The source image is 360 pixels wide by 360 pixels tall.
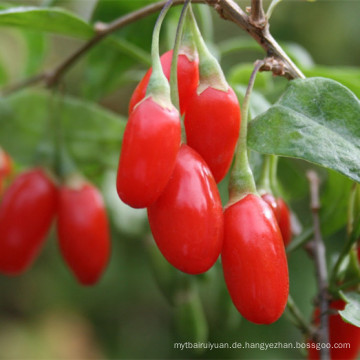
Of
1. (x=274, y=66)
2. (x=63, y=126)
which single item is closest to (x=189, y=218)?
(x=274, y=66)

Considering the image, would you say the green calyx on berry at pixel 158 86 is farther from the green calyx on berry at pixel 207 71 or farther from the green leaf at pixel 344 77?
the green leaf at pixel 344 77

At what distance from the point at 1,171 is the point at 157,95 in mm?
752

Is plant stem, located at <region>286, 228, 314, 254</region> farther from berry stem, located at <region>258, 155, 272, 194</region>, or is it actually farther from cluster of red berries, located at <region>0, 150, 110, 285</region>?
cluster of red berries, located at <region>0, 150, 110, 285</region>

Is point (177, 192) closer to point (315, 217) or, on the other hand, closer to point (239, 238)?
point (239, 238)

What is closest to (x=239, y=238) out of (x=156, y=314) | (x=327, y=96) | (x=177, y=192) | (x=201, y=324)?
(x=177, y=192)

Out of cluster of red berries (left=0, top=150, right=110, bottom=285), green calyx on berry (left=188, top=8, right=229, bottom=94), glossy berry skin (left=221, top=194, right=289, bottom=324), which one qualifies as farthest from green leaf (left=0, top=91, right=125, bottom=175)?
glossy berry skin (left=221, top=194, right=289, bottom=324)

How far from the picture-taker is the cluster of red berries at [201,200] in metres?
0.62

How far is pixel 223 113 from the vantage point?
0.69 metres

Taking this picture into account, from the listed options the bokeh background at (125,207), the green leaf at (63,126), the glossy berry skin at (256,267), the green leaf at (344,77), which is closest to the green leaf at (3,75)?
the bokeh background at (125,207)

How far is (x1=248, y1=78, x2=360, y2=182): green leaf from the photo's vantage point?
68cm

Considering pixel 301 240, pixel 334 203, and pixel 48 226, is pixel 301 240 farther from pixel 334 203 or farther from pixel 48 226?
pixel 48 226

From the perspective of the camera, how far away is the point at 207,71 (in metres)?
0.72

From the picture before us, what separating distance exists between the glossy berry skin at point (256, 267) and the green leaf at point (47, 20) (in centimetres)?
50

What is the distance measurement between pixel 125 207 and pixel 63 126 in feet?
0.73
